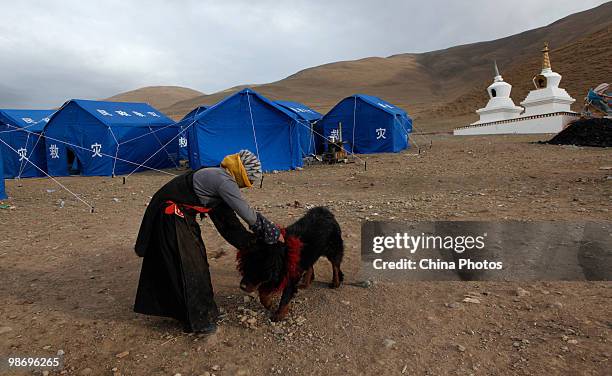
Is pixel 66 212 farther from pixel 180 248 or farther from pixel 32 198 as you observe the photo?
pixel 180 248

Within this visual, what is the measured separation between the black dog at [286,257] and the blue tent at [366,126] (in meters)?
13.1

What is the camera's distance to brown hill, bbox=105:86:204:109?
9322 cm

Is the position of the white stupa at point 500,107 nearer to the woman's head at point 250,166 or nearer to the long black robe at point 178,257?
the woman's head at point 250,166

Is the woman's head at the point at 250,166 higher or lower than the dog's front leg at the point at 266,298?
higher

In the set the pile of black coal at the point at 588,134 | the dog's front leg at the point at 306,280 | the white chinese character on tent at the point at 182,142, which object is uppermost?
the white chinese character on tent at the point at 182,142

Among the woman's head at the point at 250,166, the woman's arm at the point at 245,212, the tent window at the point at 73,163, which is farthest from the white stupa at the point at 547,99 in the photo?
the woman's arm at the point at 245,212

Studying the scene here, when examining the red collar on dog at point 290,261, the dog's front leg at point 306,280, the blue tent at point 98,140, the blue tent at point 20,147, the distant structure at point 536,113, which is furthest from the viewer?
the distant structure at point 536,113

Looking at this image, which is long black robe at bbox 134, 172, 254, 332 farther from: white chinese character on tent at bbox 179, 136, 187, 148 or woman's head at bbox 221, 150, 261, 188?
white chinese character on tent at bbox 179, 136, 187, 148

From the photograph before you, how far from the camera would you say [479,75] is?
7719 cm

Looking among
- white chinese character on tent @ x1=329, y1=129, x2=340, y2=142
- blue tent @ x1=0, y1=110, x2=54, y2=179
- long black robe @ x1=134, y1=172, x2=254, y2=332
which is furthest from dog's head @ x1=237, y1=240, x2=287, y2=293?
blue tent @ x1=0, y1=110, x2=54, y2=179

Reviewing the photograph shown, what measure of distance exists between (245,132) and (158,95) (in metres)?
98.1

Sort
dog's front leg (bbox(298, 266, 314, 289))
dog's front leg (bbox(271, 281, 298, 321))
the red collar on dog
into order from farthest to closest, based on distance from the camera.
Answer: dog's front leg (bbox(298, 266, 314, 289))
dog's front leg (bbox(271, 281, 298, 321))
the red collar on dog

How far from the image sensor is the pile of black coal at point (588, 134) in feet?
40.4

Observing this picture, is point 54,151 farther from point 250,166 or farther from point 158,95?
point 158,95
